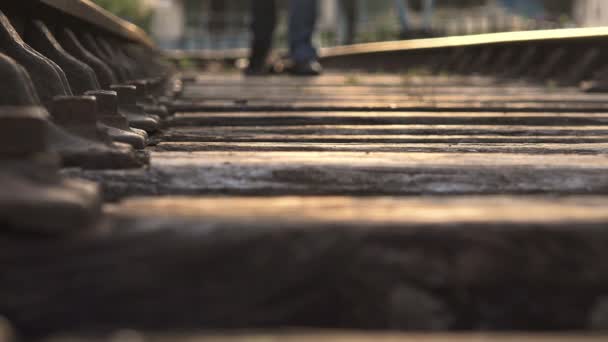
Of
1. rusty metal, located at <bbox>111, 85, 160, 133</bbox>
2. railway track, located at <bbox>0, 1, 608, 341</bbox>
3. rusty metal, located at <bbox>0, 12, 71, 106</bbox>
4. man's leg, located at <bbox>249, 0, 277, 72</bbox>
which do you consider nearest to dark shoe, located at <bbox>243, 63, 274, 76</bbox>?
man's leg, located at <bbox>249, 0, 277, 72</bbox>

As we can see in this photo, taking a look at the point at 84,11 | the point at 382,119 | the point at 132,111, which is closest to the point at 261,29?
the point at 84,11

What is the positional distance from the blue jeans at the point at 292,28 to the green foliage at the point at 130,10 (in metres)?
16.1

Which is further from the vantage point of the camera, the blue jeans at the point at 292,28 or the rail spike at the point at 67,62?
the blue jeans at the point at 292,28

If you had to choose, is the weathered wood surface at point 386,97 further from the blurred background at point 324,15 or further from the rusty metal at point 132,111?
the blurred background at point 324,15

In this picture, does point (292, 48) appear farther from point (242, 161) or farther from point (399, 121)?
point (242, 161)

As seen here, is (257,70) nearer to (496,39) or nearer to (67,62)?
(496,39)

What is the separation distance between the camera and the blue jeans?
6.62 meters

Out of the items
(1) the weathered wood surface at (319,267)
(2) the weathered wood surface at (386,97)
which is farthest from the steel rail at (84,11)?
(1) the weathered wood surface at (319,267)

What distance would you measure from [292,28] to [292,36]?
0.06 m

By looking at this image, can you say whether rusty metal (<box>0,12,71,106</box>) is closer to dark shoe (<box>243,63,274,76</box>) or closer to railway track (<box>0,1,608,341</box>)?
railway track (<box>0,1,608,341</box>)

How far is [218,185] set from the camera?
1.57 meters

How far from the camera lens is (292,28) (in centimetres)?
674

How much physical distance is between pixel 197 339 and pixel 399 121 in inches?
84.5

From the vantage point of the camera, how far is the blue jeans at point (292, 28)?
662 centimetres
